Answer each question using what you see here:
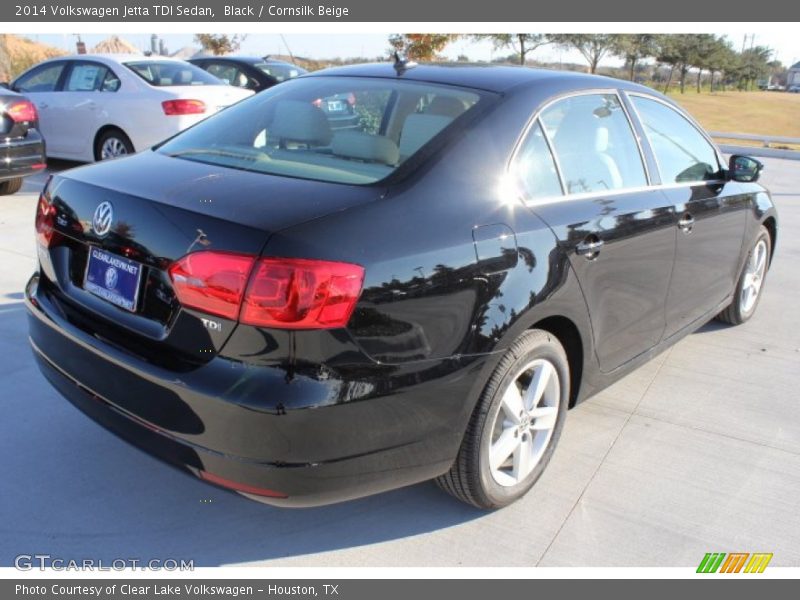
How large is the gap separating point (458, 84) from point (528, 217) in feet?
2.27

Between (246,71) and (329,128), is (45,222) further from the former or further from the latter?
(246,71)

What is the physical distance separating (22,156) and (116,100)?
1649 mm

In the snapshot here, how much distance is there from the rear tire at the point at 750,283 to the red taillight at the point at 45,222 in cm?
408

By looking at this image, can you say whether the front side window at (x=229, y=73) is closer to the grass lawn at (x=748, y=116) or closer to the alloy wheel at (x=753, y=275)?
the alloy wheel at (x=753, y=275)

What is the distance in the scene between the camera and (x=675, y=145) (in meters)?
4.11

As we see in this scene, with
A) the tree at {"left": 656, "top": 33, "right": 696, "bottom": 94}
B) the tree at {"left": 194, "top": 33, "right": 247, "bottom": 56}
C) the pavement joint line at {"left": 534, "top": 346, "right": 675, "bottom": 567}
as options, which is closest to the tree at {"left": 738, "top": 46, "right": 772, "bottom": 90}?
the tree at {"left": 656, "top": 33, "right": 696, "bottom": 94}

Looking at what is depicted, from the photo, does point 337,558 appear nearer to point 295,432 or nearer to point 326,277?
point 295,432

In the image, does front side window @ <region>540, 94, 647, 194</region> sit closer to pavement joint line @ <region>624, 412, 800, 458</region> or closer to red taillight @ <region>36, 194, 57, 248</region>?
pavement joint line @ <region>624, 412, 800, 458</region>

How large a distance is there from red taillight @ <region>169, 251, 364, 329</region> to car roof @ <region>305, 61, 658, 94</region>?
1.27 meters

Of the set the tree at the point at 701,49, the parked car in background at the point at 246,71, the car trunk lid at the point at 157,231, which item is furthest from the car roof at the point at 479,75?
the tree at the point at 701,49

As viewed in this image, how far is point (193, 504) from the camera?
2945 millimetres

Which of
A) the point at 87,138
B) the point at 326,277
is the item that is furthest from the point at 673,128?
the point at 87,138

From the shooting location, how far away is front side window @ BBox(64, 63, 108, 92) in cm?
936

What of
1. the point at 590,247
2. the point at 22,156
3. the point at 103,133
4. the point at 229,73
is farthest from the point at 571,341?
the point at 229,73
